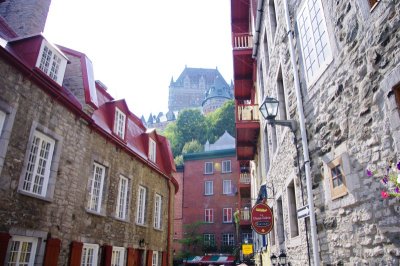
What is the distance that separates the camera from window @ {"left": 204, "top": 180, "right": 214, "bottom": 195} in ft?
113

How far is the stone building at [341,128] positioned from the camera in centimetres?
360

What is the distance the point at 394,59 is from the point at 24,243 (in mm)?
8586

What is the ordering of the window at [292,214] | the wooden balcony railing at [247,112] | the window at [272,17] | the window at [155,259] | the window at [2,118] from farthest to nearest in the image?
the window at [155,259] → the wooden balcony railing at [247,112] → the window at [272,17] → the window at [292,214] → the window at [2,118]

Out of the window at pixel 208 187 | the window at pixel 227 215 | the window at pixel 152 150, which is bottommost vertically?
the window at pixel 227 215

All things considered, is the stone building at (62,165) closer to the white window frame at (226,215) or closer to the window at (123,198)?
the window at (123,198)

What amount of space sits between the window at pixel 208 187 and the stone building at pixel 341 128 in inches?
1057

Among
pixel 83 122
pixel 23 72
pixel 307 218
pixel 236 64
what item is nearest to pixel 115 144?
pixel 83 122

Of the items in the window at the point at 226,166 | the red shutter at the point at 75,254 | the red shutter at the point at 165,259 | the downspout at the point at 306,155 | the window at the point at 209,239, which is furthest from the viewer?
the window at the point at 226,166

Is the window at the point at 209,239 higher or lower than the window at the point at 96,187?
lower

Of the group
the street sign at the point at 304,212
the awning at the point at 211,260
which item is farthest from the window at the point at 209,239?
the street sign at the point at 304,212

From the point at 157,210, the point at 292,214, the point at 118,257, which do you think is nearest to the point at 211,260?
the point at 157,210

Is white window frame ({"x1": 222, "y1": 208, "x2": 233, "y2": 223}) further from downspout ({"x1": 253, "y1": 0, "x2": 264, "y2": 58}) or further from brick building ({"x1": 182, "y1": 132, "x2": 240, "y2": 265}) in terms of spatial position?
downspout ({"x1": 253, "y1": 0, "x2": 264, "y2": 58})

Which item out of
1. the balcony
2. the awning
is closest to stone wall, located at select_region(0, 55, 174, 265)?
the balcony

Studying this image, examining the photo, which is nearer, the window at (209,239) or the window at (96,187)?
the window at (96,187)
